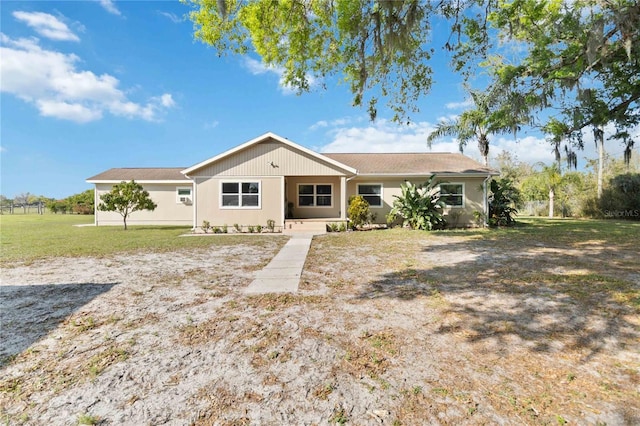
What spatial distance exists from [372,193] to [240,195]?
22.1 ft

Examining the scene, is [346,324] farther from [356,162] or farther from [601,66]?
[356,162]

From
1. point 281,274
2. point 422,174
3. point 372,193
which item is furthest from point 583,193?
point 281,274

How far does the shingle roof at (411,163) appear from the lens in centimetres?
1520

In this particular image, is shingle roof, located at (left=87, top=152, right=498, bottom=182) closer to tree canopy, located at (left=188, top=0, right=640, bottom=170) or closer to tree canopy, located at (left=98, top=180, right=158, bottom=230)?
tree canopy, located at (left=98, top=180, right=158, bottom=230)

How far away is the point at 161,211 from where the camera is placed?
1919 centimetres

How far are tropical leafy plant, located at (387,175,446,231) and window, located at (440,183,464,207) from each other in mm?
1023

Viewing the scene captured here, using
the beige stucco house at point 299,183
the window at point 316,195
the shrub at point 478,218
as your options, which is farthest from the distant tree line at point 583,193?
the window at point 316,195

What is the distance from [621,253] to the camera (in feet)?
25.0

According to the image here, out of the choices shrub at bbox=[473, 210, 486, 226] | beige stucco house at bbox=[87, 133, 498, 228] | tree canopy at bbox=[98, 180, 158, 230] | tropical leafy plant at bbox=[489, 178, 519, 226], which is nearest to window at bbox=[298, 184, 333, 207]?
beige stucco house at bbox=[87, 133, 498, 228]

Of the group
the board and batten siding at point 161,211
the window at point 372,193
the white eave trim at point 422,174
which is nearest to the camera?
the white eave trim at point 422,174

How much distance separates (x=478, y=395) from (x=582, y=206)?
84.1 feet

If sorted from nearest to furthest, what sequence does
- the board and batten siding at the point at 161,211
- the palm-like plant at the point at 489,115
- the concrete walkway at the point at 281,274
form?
1. the concrete walkway at the point at 281,274
2. the palm-like plant at the point at 489,115
3. the board and batten siding at the point at 161,211

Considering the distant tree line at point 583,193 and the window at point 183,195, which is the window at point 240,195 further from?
the distant tree line at point 583,193

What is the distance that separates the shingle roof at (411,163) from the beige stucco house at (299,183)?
5 centimetres
